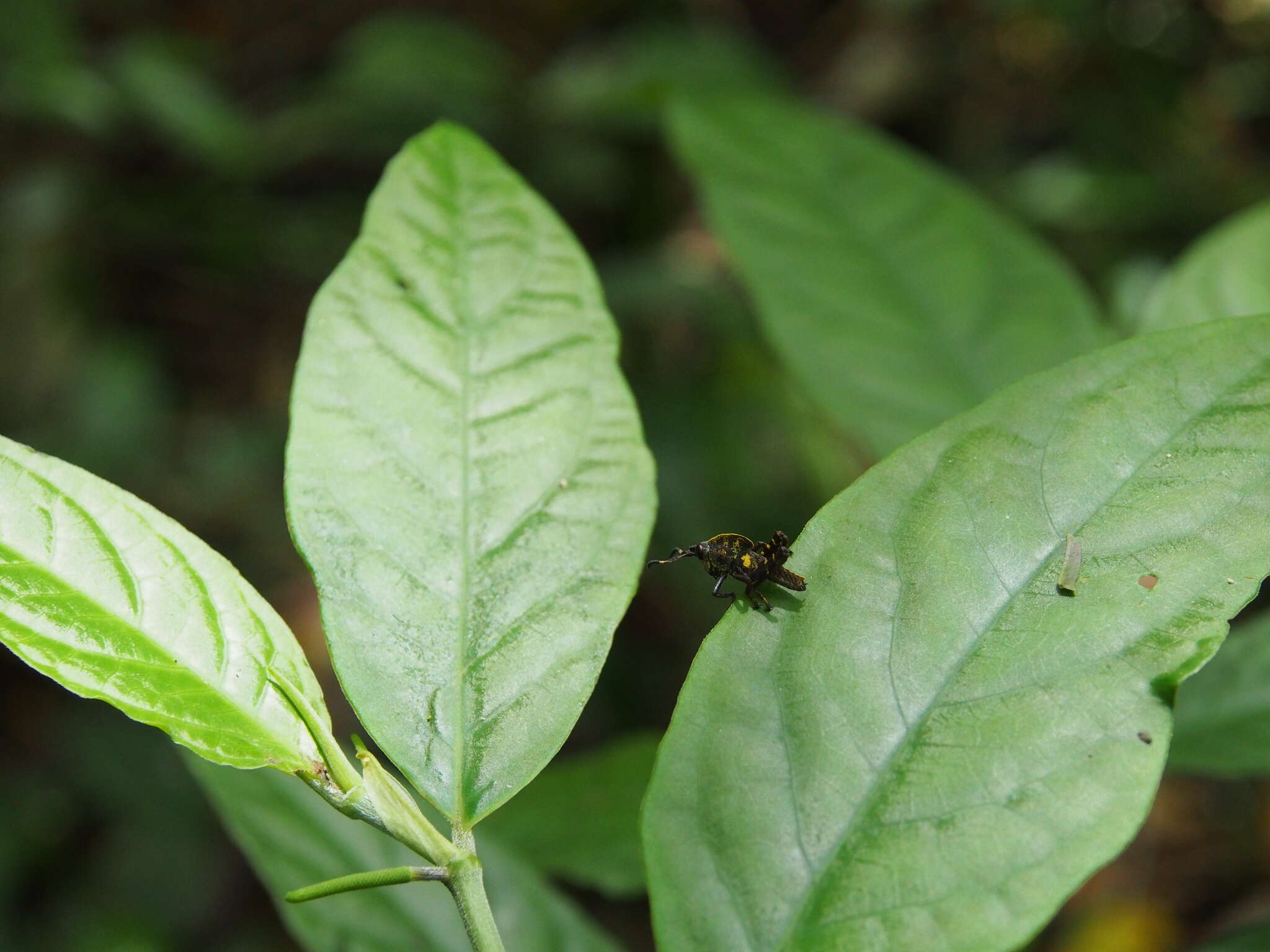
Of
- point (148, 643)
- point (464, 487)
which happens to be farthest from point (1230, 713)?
point (148, 643)

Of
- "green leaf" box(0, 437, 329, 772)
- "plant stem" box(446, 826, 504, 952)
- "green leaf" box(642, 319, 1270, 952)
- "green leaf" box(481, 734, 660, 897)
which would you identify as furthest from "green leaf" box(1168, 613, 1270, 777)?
"green leaf" box(0, 437, 329, 772)

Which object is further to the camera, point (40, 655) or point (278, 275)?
point (278, 275)

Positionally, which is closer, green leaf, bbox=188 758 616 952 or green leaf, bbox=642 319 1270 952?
green leaf, bbox=642 319 1270 952

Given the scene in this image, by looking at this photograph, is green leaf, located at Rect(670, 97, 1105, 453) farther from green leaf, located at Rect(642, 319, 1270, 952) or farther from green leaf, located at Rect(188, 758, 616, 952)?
green leaf, located at Rect(188, 758, 616, 952)

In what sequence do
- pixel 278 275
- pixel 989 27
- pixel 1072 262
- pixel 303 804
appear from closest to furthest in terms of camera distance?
1. pixel 303 804
2. pixel 1072 262
3. pixel 989 27
4. pixel 278 275

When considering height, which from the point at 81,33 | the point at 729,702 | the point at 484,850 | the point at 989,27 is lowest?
the point at 484,850

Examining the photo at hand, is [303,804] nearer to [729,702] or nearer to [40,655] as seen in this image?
[40,655]

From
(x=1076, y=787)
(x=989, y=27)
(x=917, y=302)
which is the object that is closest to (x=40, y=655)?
(x=1076, y=787)

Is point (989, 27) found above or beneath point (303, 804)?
above
